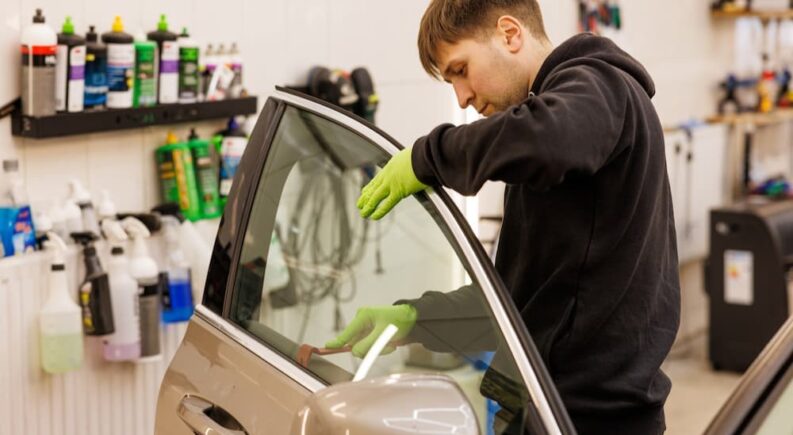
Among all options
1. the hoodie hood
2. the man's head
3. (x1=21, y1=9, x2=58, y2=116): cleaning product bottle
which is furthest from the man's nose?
(x1=21, y1=9, x2=58, y2=116): cleaning product bottle

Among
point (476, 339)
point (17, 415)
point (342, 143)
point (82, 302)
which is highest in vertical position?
point (342, 143)

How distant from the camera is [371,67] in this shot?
4.21 meters

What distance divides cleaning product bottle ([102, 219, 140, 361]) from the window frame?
54.2 inches

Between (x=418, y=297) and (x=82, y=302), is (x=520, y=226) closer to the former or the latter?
(x=418, y=297)

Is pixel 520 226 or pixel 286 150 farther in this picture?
pixel 286 150

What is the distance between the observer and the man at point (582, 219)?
4.79 feet

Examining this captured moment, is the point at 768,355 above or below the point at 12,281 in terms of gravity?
above

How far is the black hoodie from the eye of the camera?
1492 millimetres

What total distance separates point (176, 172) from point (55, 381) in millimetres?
729

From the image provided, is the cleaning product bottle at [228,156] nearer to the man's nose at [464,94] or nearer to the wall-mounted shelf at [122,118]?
the wall-mounted shelf at [122,118]

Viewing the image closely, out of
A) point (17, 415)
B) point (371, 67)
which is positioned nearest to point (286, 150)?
point (17, 415)

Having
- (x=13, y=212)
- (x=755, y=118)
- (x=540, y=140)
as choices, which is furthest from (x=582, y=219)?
(x=755, y=118)

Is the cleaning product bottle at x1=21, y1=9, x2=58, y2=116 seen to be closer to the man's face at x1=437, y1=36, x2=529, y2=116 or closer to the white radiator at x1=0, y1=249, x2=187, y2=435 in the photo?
the white radiator at x1=0, y1=249, x2=187, y2=435

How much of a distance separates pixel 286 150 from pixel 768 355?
855mm
